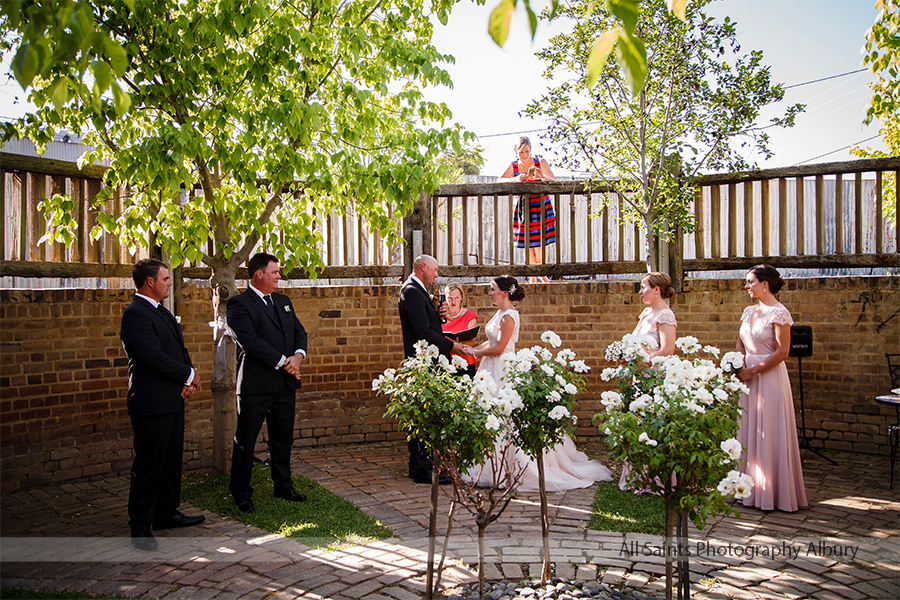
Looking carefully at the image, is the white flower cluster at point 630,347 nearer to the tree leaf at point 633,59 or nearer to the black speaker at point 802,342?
the tree leaf at point 633,59

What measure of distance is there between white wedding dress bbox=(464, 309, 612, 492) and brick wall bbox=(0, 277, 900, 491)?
59.4 inches

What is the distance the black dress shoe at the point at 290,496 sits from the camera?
18.5 ft

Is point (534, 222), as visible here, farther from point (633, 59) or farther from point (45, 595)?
point (633, 59)

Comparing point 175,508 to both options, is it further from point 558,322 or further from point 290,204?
point 558,322

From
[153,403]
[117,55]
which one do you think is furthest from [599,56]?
[153,403]

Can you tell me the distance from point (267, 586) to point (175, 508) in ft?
5.49

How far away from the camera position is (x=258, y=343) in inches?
216

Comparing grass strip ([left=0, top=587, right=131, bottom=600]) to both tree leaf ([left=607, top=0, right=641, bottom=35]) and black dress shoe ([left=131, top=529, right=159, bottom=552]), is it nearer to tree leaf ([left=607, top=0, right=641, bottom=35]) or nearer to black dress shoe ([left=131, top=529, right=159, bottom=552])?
black dress shoe ([left=131, top=529, right=159, bottom=552])

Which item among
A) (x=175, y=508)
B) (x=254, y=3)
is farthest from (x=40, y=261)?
(x=254, y=3)

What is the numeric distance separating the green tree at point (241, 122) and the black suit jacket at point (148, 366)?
0.83 m

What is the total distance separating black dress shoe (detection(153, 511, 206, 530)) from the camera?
5.00 m

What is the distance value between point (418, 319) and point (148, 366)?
92.6 inches

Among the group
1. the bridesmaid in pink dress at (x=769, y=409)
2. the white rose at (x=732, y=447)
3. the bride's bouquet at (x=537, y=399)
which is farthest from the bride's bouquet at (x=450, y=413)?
the bridesmaid in pink dress at (x=769, y=409)

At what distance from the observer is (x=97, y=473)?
6.40m
